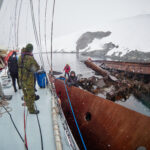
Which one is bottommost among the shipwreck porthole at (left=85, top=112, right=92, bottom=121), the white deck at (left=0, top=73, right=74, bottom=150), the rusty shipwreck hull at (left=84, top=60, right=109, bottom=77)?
the shipwreck porthole at (left=85, top=112, right=92, bottom=121)

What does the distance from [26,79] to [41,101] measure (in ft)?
4.13

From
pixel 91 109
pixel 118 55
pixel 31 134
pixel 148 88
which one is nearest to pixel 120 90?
pixel 148 88

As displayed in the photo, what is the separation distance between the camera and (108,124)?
3.04 m

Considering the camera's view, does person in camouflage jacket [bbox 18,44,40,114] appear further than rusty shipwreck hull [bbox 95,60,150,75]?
No

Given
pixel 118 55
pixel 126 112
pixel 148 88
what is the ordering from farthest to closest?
pixel 118 55, pixel 148 88, pixel 126 112

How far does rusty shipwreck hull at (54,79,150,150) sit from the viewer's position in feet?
8.18

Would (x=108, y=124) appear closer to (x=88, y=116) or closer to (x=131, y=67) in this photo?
(x=88, y=116)

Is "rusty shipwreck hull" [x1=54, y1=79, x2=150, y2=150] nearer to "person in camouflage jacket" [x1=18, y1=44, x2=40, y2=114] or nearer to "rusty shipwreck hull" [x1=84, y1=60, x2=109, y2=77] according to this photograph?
"person in camouflage jacket" [x1=18, y1=44, x2=40, y2=114]

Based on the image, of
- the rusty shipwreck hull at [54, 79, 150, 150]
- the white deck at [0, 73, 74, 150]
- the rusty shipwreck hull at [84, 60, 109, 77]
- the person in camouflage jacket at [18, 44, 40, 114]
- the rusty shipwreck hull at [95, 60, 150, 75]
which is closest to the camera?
the white deck at [0, 73, 74, 150]

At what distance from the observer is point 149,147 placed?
2.33m

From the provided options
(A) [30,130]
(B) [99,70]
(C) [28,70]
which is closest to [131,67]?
(B) [99,70]

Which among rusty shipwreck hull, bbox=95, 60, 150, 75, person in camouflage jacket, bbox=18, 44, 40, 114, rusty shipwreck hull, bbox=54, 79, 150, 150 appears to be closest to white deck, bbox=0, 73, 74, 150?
person in camouflage jacket, bbox=18, 44, 40, 114

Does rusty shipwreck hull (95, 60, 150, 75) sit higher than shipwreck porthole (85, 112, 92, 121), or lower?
higher

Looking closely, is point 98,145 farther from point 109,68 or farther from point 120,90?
point 109,68
